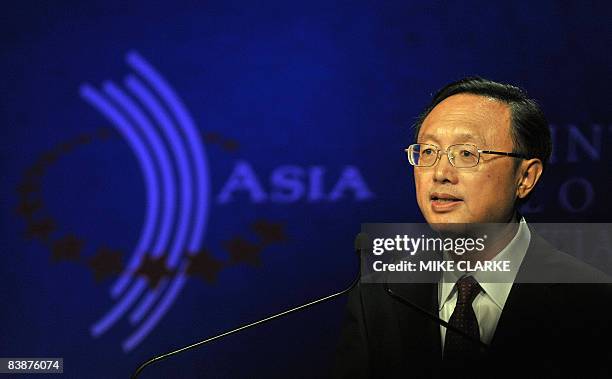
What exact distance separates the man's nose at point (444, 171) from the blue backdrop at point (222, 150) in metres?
0.92

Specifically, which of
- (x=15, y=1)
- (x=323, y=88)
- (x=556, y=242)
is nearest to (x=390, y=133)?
(x=323, y=88)

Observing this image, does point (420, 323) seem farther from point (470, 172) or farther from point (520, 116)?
point (520, 116)

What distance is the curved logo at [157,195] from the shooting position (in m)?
2.63

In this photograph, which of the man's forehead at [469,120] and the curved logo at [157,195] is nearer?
the man's forehead at [469,120]

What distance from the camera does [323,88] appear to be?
8.60ft

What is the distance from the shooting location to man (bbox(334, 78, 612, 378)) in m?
1.60

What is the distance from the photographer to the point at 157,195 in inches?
104

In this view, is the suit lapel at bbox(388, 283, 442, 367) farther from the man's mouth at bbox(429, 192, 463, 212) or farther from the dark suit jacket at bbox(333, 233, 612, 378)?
the man's mouth at bbox(429, 192, 463, 212)

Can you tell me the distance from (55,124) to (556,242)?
1.89 metres

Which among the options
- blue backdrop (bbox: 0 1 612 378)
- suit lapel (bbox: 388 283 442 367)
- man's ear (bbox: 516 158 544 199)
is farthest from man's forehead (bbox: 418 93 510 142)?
blue backdrop (bbox: 0 1 612 378)

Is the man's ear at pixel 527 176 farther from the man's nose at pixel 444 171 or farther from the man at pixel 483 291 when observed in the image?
the man's nose at pixel 444 171

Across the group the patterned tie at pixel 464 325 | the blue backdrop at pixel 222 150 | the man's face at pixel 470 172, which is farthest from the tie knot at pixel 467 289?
the blue backdrop at pixel 222 150

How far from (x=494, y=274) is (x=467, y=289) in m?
0.09

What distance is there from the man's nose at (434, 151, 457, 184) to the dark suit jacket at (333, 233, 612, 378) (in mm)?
270
